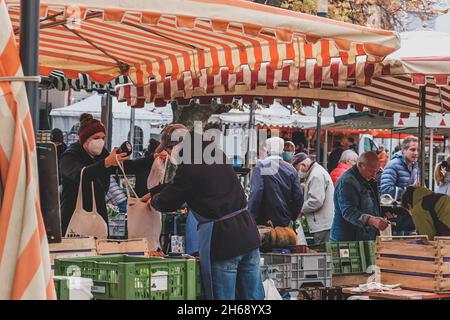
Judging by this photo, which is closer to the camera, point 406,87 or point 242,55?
point 242,55

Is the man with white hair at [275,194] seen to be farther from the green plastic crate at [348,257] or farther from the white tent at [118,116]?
the white tent at [118,116]

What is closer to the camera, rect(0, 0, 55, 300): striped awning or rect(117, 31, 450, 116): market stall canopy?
rect(0, 0, 55, 300): striped awning

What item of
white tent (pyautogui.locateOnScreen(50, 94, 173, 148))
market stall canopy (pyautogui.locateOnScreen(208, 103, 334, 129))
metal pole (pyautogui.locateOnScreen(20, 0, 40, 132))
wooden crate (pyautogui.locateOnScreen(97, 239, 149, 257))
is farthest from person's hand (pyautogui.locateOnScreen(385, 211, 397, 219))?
market stall canopy (pyautogui.locateOnScreen(208, 103, 334, 129))

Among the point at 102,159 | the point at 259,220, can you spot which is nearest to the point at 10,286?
the point at 102,159

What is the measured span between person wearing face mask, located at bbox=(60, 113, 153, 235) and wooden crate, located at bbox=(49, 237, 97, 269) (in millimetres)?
1403

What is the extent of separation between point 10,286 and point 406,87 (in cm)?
794

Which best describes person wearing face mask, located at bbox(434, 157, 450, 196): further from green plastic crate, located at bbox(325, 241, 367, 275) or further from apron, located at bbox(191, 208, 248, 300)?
apron, located at bbox(191, 208, 248, 300)

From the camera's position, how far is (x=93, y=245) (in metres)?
7.33

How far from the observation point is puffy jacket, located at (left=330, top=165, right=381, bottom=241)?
10.5 metres

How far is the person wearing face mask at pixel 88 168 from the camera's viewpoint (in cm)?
875

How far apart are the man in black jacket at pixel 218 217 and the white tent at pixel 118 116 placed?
17689 millimetres

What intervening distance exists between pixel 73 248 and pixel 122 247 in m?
0.59

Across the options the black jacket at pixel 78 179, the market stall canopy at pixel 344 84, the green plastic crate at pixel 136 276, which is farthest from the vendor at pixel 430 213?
the green plastic crate at pixel 136 276
